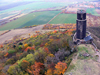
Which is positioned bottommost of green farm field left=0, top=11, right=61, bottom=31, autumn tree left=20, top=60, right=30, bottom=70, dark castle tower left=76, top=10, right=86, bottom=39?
autumn tree left=20, top=60, right=30, bottom=70

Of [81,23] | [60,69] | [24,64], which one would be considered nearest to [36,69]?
[24,64]

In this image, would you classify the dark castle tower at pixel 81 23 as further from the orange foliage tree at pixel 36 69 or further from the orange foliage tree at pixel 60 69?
the orange foliage tree at pixel 36 69

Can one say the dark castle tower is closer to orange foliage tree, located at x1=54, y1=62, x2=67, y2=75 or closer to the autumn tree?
orange foliage tree, located at x1=54, y1=62, x2=67, y2=75

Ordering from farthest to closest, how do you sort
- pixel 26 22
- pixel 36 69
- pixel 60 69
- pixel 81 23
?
pixel 26 22
pixel 81 23
pixel 36 69
pixel 60 69

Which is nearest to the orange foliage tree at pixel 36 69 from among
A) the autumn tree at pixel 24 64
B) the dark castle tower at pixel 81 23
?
the autumn tree at pixel 24 64

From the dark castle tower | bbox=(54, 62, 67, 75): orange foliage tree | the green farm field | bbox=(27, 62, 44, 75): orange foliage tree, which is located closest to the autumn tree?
bbox=(27, 62, 44, 75): orange foliage tree

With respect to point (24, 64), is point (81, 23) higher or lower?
higher

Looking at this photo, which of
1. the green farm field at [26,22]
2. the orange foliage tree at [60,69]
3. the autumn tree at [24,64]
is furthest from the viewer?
the green farm field at [26,22]

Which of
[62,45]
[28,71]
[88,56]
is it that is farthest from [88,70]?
[28,71]

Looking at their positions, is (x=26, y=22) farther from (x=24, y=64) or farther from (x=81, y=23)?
(x=24, y=64)

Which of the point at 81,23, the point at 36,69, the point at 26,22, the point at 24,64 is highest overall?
the point at 81,23

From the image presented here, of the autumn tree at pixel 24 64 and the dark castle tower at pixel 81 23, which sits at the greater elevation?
the dark castle tower at pixel 81 23
